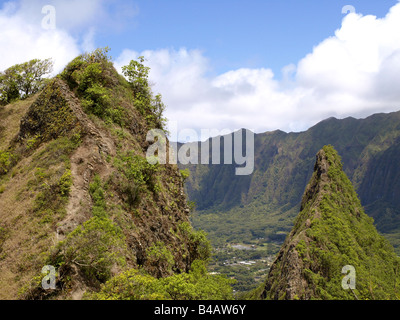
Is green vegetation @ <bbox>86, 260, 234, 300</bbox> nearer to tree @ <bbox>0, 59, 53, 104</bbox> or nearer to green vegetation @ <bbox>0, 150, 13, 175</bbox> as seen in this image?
green vegetation @ <bbox>0, 150, 13, 175</bbox>

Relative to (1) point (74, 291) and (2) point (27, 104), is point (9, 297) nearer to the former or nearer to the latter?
(1) point (74, 291)

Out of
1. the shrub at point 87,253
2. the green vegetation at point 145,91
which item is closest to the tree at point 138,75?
the green vegetation at point 145,91

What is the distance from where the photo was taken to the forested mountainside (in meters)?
19.0

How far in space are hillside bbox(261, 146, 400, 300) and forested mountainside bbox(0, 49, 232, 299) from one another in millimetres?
32011

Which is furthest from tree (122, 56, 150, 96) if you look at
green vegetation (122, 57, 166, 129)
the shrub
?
the shrub

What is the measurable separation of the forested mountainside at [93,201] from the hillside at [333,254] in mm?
32011

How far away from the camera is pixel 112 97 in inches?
1537

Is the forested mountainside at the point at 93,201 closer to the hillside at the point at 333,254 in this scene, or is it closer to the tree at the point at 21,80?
the tree at the point at 21,80

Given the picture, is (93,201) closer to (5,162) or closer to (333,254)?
(5,162)

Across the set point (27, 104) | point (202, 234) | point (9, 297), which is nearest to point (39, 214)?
point (9, 297)

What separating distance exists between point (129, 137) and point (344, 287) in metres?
57.1

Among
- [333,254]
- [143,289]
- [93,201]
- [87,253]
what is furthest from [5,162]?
[333,254]

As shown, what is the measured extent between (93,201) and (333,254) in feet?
199

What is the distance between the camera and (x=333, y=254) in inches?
2650
